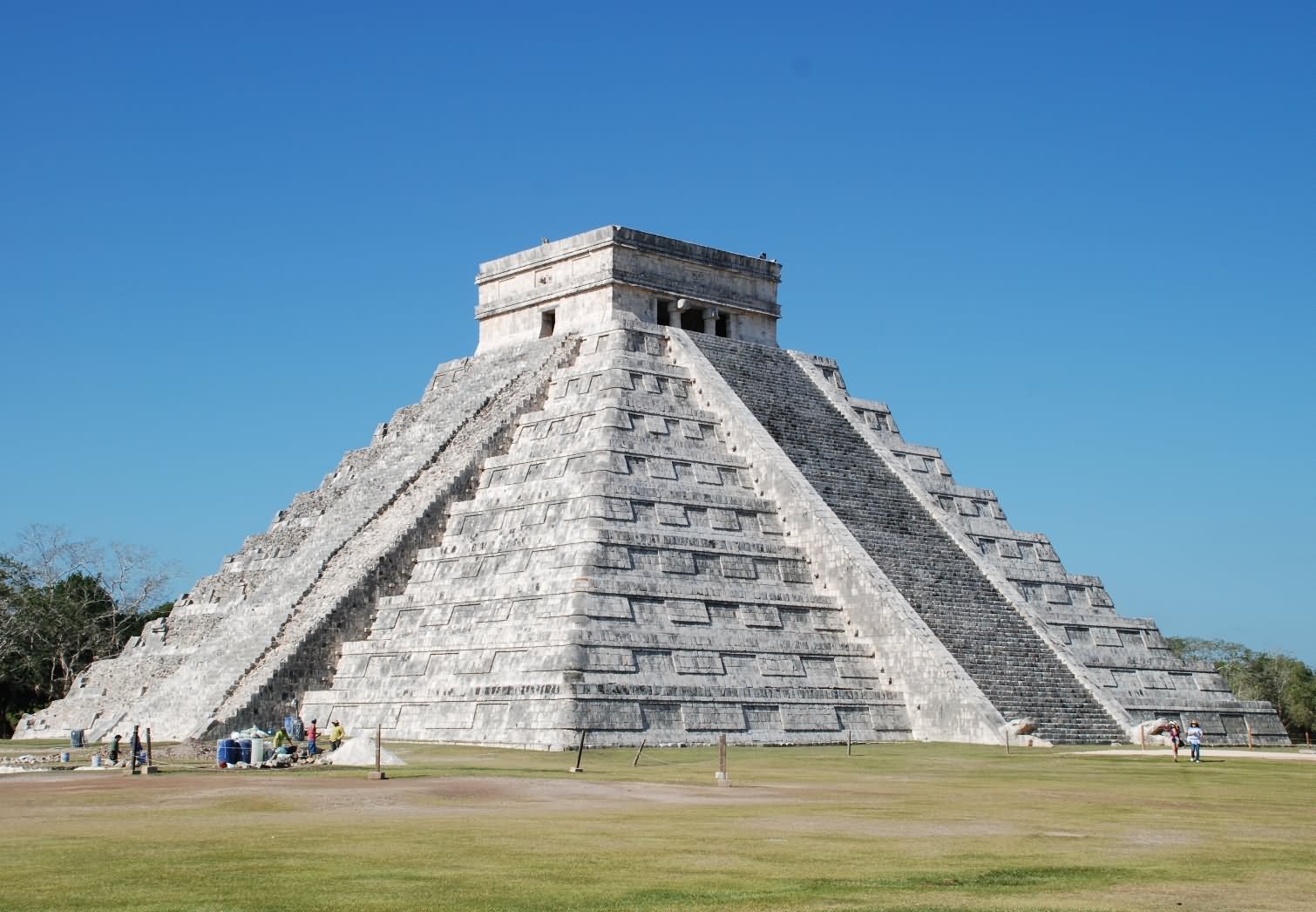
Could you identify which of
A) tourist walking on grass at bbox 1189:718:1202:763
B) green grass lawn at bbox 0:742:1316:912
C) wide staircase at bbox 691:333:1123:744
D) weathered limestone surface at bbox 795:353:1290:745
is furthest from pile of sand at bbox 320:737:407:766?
weathered limestone surface at bbox 795:353:1290:745

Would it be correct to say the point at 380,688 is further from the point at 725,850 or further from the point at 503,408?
the point at 725,850

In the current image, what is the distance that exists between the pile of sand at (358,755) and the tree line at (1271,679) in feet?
123

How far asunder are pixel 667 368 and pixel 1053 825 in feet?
→ 68.5

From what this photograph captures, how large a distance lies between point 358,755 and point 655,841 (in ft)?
35.8

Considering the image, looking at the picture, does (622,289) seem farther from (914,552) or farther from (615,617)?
(615,617)

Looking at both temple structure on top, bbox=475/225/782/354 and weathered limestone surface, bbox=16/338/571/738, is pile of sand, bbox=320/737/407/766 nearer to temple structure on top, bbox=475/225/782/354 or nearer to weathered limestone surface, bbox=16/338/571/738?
weathered limestone surface, bbox=16/338/571/738

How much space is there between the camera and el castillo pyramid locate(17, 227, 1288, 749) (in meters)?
28.1

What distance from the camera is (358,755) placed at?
2392cm

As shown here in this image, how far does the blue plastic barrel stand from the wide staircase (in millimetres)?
12733

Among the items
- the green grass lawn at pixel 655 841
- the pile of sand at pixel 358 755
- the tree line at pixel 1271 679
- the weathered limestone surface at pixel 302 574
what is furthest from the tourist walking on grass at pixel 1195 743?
the tree line at pixel 1271 679

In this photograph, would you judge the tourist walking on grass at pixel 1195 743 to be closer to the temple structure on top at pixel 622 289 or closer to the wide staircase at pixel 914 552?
the wide staircase at pixel 914 552

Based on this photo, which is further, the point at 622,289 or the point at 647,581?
the point at 622,289

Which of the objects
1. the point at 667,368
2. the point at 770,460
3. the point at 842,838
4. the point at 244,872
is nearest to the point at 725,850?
the point at 842,838

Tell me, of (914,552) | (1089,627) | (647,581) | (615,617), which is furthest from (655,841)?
(1089,627)
